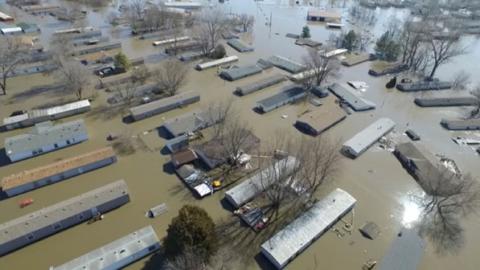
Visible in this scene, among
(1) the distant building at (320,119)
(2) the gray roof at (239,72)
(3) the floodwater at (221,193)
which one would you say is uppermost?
(2) the gray roof at (239,72)

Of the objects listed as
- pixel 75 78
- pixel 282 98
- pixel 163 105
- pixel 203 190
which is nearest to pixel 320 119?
pixel 282 98

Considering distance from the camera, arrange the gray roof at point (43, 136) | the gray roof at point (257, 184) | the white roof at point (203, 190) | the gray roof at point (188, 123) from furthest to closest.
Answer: the gray roof at point (188, 123)
the gray roof at point (43, 136)
the white roof at point (203, 190)
the gray roof at point (257, 184)

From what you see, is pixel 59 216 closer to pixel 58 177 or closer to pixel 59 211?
pixel 59 211

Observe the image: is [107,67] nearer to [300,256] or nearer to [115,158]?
[115,158]

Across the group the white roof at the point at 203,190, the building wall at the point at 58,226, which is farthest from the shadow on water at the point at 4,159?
the white roof at the point at 203,190

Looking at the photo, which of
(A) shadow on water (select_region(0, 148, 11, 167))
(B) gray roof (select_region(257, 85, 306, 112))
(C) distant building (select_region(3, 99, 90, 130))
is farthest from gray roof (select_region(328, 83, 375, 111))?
(A) shadow on water (select_region(0, 148, 11, 167))

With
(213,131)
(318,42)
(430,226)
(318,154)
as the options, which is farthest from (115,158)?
(318,42)

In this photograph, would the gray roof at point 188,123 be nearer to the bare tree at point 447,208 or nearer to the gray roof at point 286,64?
the gray roof at point 286,64
